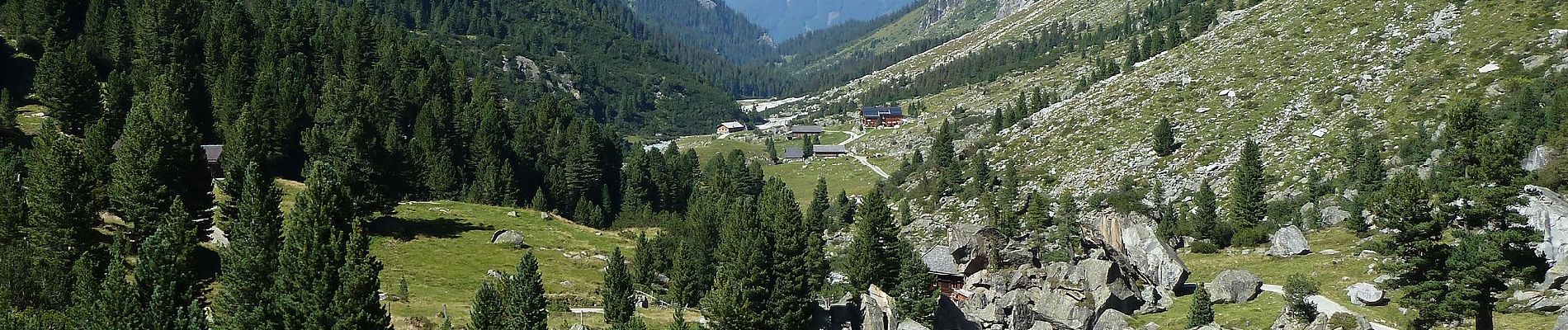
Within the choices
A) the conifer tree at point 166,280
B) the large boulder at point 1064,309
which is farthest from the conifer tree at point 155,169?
the large boulder at point 1064,309

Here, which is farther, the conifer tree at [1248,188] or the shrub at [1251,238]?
the conifer tree at [1248,188]

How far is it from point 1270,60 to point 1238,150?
36084 millimetres

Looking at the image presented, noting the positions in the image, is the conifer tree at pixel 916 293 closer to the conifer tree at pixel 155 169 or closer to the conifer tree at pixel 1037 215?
the conifer tree at pixel 1037 215

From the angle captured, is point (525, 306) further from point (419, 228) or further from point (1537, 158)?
point (1537, 158)

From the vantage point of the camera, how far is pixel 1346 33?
14288cm

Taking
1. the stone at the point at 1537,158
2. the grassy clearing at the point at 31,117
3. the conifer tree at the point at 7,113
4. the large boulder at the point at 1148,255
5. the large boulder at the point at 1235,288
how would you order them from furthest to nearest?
the grassy clearing at the point at 31,117 → the conifer tree at the point at 7,113 → the stone at the point at 1537,158 → the large boulder at the point at 1148,255 → the large boulder at the point at 1235,288

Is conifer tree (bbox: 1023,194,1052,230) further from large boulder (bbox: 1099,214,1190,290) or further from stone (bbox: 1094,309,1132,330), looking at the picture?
stone (bbox: 1094,309,1132,330)

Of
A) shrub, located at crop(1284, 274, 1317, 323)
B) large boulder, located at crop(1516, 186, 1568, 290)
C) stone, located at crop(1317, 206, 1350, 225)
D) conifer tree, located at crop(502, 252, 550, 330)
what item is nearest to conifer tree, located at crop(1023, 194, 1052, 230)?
stone, located at crop(1317, 206, 1350, 225)

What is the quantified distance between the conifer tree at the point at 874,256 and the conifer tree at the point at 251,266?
1525 inches

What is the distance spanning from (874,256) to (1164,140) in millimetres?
71664

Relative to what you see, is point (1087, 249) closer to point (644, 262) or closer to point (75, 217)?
point (644, 262)

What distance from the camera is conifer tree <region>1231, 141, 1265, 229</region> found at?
9225 cm

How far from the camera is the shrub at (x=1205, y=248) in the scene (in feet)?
278

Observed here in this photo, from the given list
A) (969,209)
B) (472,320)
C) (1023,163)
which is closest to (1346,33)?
(1023,163)
